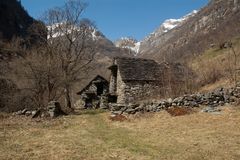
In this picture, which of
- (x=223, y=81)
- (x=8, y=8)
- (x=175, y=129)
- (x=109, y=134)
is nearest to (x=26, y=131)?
(x=109, y=134)

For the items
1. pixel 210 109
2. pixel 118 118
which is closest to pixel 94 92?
pixel 118 118

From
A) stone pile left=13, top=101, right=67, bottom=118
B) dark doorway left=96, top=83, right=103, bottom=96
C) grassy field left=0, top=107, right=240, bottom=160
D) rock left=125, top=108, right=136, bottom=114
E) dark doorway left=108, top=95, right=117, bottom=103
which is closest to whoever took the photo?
grassy field left=0, top=107, right=240, bottom=160

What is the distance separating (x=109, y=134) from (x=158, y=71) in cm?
2466

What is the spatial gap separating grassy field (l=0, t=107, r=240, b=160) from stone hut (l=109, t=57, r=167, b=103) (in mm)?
15504

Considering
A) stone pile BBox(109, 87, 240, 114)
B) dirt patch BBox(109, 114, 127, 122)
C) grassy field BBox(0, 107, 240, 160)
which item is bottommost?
grassy field BBox(0, 107, 240, 160)

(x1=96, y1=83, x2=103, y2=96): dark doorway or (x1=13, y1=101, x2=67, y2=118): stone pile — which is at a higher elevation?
(x1=96, y1=83, x2=103, y2=96): dark doorway

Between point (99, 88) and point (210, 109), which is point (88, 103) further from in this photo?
point (210, 109)

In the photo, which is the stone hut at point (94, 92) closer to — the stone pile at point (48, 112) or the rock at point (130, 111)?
the stone pile at point (48, 112)

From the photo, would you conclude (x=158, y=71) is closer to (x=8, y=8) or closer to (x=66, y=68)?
(x=66, y=68)

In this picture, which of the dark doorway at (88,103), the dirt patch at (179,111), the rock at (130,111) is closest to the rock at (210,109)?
the dirt patch at (179,111)

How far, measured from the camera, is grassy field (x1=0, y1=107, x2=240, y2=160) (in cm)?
1434

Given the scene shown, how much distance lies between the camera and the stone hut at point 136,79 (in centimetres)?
4088

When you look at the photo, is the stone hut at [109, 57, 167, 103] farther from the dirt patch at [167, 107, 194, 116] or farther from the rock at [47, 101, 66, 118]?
the dirt patch at [167, 107, 194, 116]

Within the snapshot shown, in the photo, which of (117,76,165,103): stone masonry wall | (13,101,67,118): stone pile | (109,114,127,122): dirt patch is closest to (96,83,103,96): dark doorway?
(117,76,165,103): stone masonry wall
